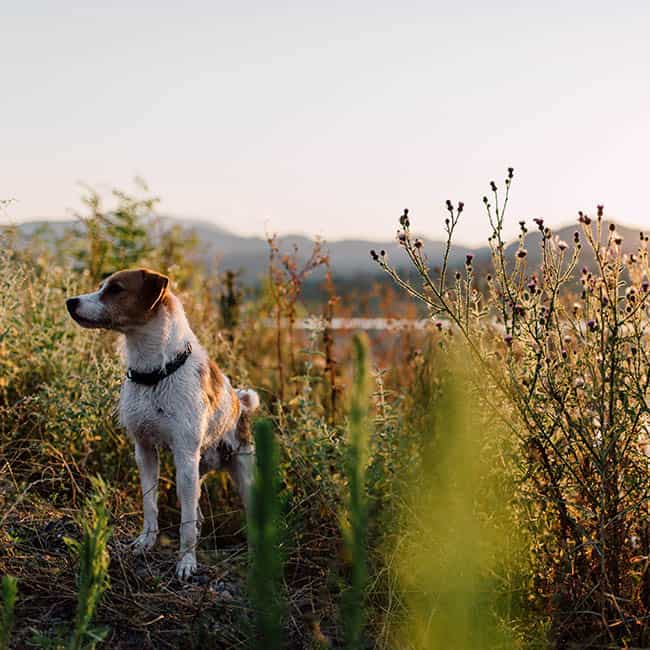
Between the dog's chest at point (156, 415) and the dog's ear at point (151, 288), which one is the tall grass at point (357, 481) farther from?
the dog's ear at point (151, 288)

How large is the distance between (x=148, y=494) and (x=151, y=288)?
3.19 ft

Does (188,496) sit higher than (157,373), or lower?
lower

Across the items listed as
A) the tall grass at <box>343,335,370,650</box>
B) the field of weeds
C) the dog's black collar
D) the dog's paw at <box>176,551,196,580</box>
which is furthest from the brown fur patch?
the tall grass at <box>343,335,370,650</box>

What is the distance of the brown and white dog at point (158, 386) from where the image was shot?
3.86 metres

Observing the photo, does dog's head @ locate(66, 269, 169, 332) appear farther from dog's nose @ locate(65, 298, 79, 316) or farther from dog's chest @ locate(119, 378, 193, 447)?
dog's chest @ locate(119, 378, 193, 447)

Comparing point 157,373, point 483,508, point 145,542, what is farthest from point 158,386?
point 483,508

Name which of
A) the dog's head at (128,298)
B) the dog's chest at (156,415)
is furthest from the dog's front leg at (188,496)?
the dog's head at (128,298)

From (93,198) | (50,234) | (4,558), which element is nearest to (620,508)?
(4,558)

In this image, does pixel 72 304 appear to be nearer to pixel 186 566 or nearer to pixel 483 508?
pixel 186 566

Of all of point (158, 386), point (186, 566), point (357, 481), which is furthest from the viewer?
point (158, 386)

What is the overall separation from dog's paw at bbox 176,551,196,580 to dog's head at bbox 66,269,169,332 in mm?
1117

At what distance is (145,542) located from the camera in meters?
3.83

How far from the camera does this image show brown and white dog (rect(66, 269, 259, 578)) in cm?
386

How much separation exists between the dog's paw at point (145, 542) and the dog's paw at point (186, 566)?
0.23m
